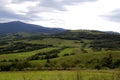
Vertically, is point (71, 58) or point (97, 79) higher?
point (97, 79)

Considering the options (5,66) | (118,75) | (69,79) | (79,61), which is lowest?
(79,61)

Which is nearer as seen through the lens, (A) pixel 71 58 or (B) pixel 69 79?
(B) pixel 69 79

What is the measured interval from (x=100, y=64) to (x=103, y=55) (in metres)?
16.5

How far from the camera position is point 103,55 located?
410 feet

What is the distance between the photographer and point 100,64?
10912 centimetres

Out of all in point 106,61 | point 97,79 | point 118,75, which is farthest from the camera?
point 106,61

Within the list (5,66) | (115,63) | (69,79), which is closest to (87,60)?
(115,63)

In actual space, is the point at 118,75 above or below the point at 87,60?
above

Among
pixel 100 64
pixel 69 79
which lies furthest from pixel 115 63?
pixel 69 79

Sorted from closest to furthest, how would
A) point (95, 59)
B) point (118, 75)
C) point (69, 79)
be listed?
point (118, 75)
point (69, 79)
point (95, 59)

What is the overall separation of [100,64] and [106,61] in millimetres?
5838

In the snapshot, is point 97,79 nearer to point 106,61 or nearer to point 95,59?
point 106,61

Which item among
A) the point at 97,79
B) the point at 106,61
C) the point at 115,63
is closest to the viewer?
the point at 97,79

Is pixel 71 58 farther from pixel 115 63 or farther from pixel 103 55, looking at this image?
pixel 115 63
